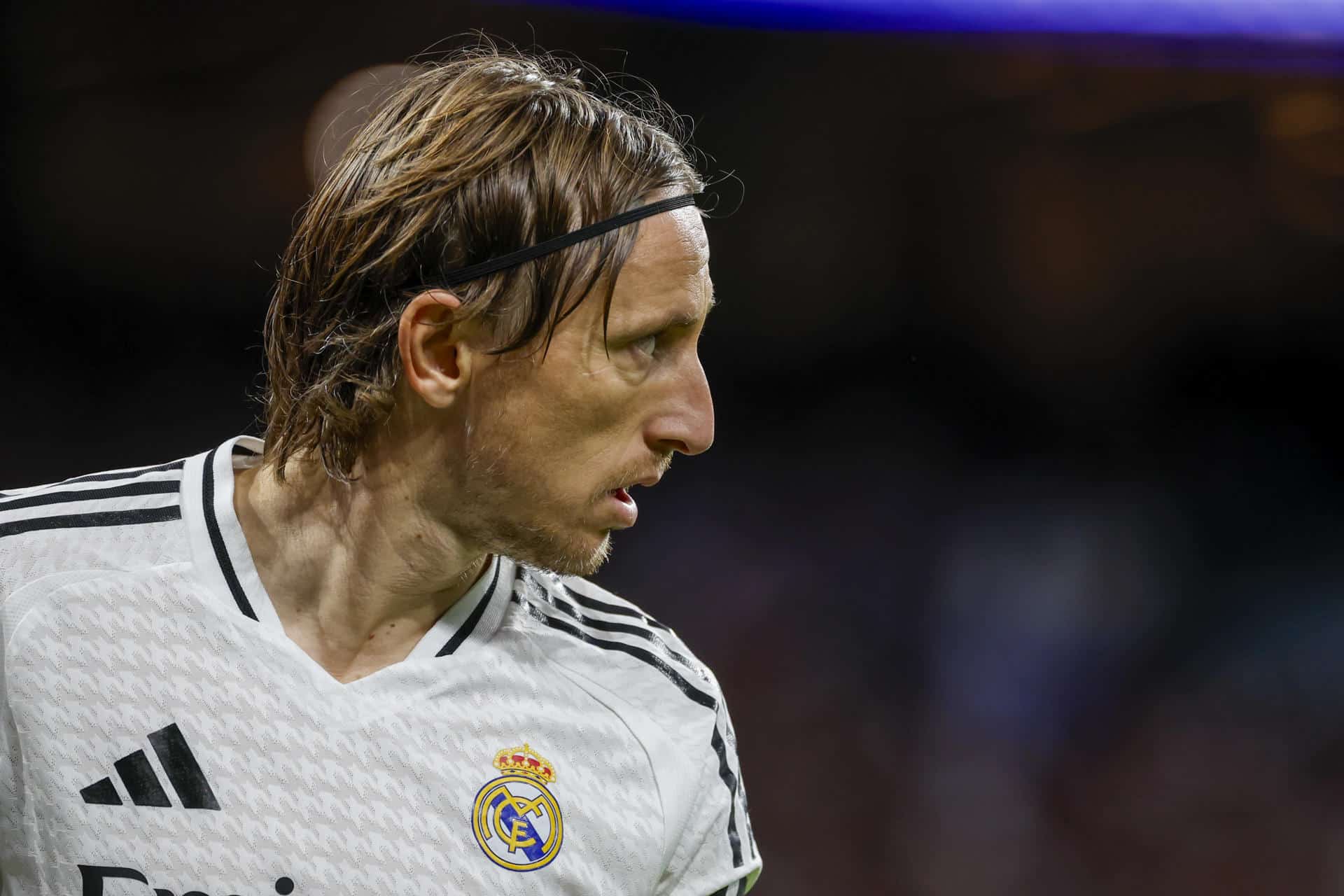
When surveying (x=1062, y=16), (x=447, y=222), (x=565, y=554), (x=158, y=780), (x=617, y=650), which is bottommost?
(x=158, y=780)

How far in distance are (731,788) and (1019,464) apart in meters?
1.85

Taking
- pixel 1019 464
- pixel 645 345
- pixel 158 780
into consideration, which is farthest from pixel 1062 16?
pixel 158 780

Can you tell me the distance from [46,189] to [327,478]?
5.51ft

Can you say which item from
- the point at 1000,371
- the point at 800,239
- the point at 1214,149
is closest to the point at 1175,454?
the point at 1000,371

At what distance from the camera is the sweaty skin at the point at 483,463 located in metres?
1.07

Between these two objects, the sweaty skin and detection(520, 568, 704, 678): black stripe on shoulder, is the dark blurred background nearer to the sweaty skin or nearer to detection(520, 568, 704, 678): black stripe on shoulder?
detection(520, 568, 704, 678): black stripe on shoulder

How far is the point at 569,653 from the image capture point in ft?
3.93

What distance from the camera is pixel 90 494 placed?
1122 mm

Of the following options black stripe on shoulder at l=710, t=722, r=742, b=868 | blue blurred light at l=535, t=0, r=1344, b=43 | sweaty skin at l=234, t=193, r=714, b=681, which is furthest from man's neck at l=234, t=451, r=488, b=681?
blue blurred light at l=535, t=0, r=1344, b=43

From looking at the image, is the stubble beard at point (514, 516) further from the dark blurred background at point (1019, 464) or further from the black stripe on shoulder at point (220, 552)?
the dark blurred background at point (1019, 464)

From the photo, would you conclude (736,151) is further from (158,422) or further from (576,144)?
(576,144)

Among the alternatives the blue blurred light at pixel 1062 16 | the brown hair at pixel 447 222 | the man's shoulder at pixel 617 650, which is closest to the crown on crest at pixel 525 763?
the man's shoulder at pixel 617 650

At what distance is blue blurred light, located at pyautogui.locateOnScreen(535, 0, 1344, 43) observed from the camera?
2703 millimetres

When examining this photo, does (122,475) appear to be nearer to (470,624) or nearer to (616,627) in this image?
(470,624)
